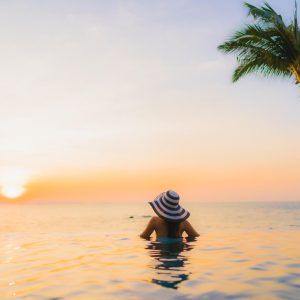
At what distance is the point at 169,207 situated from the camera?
937cm

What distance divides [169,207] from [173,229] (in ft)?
2.99

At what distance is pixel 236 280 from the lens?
6.22m

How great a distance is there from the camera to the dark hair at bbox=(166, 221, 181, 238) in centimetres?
986

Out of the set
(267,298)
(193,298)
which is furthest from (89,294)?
(267,298)

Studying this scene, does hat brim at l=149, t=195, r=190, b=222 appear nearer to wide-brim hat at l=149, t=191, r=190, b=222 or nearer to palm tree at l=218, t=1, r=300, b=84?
wide-brim hat at l=149, t=191, r=190, b=222

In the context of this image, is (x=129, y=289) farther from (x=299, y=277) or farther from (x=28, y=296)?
(x=299, y=277)

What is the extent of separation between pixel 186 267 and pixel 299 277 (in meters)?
2.03

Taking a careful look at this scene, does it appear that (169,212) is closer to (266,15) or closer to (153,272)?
(153,272)

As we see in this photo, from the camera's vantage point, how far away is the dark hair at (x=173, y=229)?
986cm

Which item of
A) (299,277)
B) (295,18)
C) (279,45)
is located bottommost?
(299,277)

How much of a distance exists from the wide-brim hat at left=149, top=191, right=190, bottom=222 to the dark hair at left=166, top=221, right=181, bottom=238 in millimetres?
352

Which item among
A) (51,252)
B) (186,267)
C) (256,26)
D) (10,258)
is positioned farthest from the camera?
(256,26)

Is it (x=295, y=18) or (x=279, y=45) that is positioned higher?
(x=295, y=18)

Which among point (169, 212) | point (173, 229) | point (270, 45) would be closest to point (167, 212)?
point (169, 212)
